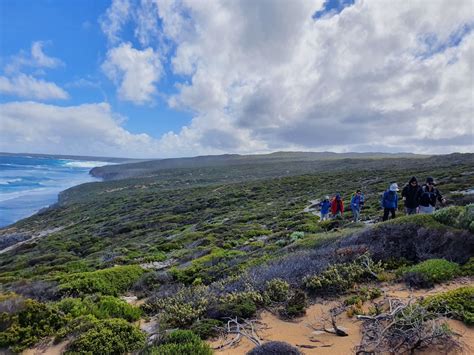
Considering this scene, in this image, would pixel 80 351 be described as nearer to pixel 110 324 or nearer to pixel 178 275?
pixel 110 324

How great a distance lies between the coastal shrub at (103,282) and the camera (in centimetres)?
792

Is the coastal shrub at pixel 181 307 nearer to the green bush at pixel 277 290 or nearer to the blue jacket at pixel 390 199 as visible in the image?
the green bush at pixel 277 290

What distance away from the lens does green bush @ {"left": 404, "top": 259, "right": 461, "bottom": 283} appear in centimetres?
584

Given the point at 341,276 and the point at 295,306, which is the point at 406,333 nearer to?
the point at 295,306

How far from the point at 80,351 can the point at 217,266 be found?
5012 millimetres

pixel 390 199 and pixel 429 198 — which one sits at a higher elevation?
pixel 429 198

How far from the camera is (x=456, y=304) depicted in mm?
4648

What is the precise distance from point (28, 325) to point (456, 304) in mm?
6852

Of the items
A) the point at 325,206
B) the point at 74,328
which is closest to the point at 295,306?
the point at 74,328

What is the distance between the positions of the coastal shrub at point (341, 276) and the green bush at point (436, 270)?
691 millimetres

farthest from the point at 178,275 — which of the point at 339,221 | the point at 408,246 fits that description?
the point at 339,221

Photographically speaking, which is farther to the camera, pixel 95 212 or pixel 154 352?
pixel 95 212

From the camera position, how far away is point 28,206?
52.9 metres

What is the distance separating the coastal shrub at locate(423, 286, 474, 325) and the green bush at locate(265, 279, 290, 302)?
2319 mm
